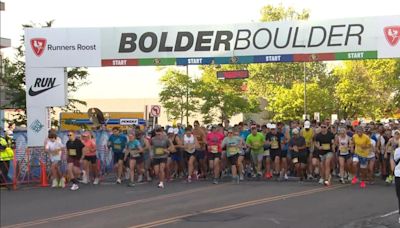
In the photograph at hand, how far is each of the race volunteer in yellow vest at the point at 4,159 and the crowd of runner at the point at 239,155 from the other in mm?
1045

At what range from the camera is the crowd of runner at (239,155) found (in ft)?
50.9

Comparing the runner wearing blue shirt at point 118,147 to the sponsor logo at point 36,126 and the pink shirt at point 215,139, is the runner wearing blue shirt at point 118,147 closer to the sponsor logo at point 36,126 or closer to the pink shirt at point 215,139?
the pink shirt at point 215,139

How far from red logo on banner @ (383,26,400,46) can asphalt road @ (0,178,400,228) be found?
14.1 ft

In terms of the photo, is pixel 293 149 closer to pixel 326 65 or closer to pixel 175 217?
pixel 175 217

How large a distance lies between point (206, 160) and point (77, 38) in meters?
5.41

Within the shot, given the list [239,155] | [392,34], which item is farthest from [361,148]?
[392,34]

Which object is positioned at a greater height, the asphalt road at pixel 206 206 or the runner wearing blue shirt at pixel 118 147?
the runner wearing blue shirt at pixel 118 147

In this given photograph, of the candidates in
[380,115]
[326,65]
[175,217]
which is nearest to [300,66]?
[326,65]

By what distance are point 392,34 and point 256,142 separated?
490 centimetres

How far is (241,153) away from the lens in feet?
53.9

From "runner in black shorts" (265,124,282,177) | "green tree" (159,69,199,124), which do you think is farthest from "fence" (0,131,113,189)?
"green tree" (159,69,199,124)

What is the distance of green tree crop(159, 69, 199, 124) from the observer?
1821 inches

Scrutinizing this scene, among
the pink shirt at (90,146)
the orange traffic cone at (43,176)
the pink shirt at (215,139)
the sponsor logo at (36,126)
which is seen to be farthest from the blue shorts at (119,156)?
the sponsor logo at (36,126)

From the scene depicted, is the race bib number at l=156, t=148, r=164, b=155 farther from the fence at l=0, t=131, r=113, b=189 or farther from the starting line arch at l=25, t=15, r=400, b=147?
the starting line arch at l=25, t=15, r=400, b=147
